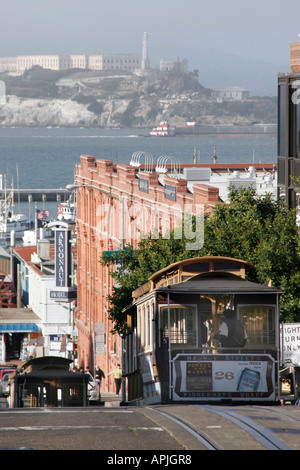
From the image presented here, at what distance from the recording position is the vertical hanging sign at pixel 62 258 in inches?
2569

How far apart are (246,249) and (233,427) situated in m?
18.2

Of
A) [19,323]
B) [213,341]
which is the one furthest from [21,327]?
[213,341]

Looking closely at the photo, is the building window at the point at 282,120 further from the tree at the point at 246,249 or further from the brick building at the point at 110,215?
the tree at the point at 246,249

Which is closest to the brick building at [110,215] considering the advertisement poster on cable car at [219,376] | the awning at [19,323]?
the awning at [19,323]

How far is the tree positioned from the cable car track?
42.5 ft

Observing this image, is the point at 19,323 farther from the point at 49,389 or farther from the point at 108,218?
the point at 49,389

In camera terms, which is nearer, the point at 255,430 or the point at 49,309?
the point at 255,430

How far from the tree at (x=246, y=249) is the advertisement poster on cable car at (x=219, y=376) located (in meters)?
9.72

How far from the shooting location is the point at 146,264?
1435 inches

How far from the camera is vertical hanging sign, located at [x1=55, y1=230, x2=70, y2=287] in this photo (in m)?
65.2

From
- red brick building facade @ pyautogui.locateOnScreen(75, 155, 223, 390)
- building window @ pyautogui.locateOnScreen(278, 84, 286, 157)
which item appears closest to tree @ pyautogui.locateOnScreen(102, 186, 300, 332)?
building window @ pyautogui.locateOnScreen(278, 84, 286, 157)

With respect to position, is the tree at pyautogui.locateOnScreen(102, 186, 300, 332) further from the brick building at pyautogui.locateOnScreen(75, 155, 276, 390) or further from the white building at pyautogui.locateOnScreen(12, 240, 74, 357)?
the white building at pyautogui.locateOnScreen(12, 240, 74, 357)

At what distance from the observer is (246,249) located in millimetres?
33906
